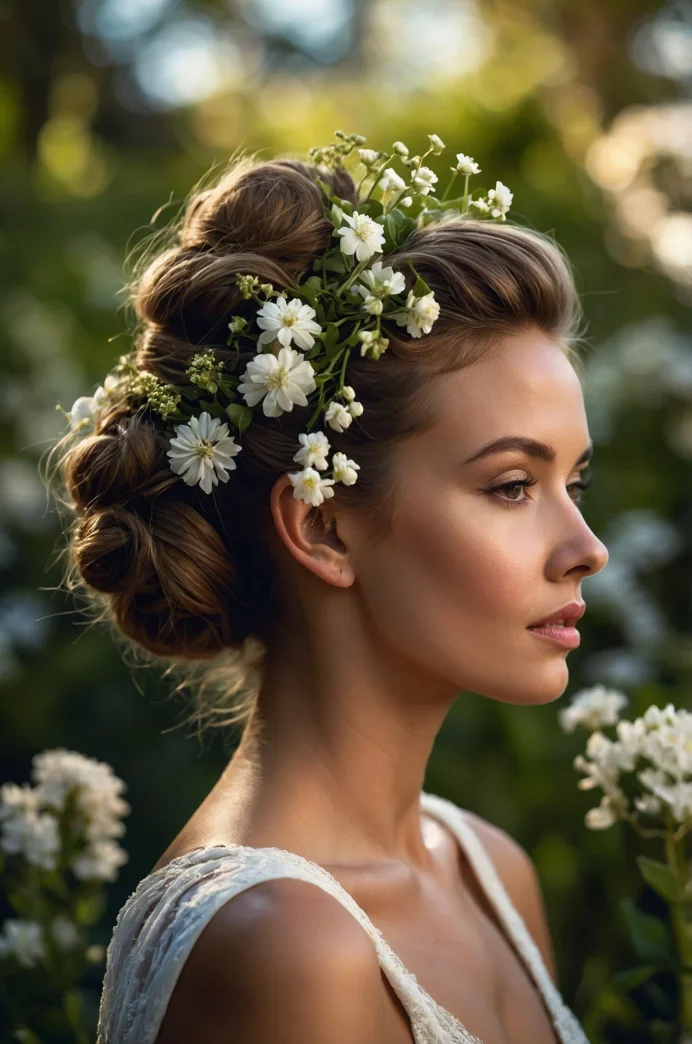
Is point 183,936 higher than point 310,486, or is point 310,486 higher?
point 310,486

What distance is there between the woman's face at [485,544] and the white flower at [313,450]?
13 cm

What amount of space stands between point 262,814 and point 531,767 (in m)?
1.93

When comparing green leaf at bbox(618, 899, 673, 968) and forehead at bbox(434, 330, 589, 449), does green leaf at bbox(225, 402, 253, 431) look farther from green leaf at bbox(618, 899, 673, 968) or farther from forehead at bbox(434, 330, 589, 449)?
green leaf at bbox(618, 899, 673, 968)

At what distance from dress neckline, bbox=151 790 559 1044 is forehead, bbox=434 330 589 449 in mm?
701

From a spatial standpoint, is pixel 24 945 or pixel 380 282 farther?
pixel 24 945

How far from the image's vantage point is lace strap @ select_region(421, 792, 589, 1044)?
226 centimetres

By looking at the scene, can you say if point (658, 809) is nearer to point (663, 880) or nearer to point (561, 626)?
point (663, 880)

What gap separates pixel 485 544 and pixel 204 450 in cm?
46

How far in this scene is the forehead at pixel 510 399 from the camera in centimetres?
191

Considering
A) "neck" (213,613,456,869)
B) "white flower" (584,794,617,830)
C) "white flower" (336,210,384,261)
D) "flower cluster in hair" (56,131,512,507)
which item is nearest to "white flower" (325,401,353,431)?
"flower cluster in hair" (56,131,512,507)

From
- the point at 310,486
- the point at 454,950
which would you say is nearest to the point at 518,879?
the point at 454,950

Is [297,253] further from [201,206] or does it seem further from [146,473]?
[146,473]

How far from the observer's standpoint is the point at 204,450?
1.92m

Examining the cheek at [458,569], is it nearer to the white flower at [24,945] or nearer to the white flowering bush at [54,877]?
the white flowering bush at [54,877]
